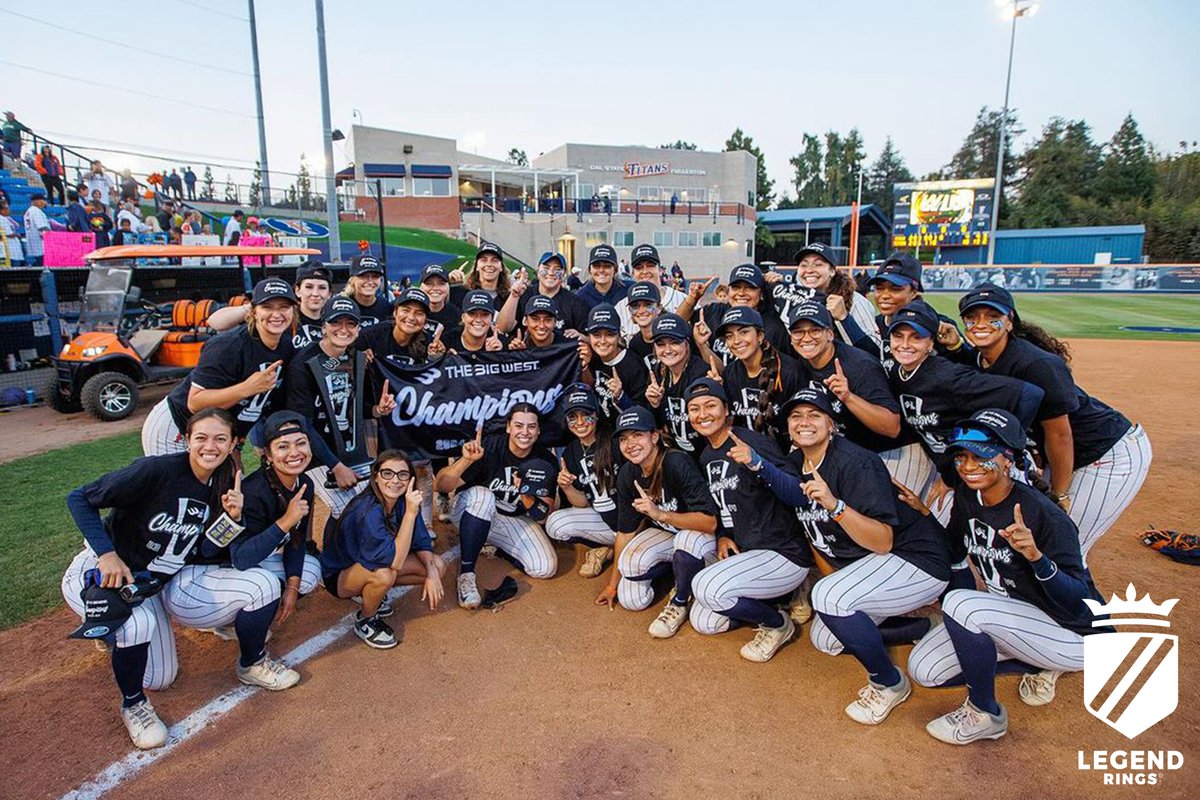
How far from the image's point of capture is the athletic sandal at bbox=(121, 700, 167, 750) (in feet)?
10.5

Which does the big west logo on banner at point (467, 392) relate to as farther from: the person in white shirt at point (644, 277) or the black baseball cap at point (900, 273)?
the black baseball cap at point (900, 273)

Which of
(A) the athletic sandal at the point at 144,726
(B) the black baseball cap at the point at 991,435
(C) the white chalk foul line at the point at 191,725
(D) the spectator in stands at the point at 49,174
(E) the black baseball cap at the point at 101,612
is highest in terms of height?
(D) the spectator in stands at the point at 49,174

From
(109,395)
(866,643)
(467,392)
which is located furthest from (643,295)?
(109,395)

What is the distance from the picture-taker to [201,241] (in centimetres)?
1870

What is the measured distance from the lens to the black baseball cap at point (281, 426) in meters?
3.79

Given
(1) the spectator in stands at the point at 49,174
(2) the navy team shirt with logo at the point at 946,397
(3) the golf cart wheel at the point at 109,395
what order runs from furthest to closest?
(1) the spectator in stands at the point at 49,174 → (3) the golf cart wheel at the point at 109,395 → (2) the navy team shirt with logo at the point at 946,397

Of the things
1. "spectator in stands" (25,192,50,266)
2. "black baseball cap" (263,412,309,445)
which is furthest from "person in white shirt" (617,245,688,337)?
"spectator in stands" (25,192,50,266)

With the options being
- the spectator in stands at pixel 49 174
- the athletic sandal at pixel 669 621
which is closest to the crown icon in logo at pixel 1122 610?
the athletic sandal at pixel 669 621

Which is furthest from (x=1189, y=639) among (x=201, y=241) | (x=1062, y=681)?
(x=201, y=241)

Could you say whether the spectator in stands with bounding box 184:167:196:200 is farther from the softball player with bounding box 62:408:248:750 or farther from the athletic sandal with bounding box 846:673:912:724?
the athletic sandal with bounding box 846:673:912:724

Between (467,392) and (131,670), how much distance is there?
9.98 ft

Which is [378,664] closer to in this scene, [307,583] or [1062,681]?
[307,583]

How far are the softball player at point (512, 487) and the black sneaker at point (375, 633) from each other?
0.84m

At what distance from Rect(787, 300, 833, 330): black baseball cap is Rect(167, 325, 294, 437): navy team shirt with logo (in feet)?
10.9
